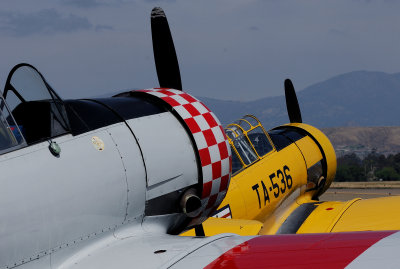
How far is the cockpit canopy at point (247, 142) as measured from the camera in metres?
9.45

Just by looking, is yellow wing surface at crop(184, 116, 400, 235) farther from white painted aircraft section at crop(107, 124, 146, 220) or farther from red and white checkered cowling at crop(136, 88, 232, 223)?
white painted aircraft section at crop(107, 124, 146, 220)

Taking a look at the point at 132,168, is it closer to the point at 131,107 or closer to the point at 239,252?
the point at 131,107

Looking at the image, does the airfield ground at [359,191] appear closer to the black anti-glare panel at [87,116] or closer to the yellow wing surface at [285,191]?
the yellow wing surface at [285,191]

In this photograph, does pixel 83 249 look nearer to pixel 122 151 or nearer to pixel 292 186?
pixel 122 151

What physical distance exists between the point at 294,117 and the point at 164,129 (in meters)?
10.2

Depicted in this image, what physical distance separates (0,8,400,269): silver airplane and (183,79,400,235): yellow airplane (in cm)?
248

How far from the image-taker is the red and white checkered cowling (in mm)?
5078

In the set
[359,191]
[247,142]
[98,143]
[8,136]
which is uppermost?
[8,136]

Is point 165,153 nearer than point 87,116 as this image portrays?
No

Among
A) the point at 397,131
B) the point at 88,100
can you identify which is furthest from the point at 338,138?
the point at 88,100

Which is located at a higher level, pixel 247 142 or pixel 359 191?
pixel 247 142

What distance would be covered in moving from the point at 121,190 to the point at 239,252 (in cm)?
106

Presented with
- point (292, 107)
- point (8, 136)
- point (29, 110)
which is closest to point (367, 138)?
point (292, 107)

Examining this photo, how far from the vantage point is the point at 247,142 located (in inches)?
392
